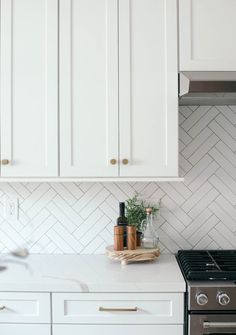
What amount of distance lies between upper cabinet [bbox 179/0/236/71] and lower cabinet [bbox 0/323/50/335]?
149cm

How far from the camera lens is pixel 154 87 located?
204cm

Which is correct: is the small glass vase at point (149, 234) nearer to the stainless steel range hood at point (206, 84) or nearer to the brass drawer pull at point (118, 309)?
the brass drawer pull at point (118, 309)

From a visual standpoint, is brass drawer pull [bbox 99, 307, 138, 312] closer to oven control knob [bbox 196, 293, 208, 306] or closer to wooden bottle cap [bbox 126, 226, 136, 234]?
oven control knob [bbox 196, 293, 208, 306]

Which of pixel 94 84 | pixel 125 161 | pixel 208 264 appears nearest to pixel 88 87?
pixel 94 84

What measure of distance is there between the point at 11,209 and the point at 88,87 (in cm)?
95

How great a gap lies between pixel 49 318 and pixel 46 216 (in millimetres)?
734

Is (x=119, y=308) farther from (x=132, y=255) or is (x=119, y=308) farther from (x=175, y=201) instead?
(x=175, y=201)

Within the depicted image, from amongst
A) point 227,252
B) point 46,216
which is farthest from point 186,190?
point 46,216

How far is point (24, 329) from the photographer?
73.3 inches

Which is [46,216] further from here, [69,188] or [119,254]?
[119,254]

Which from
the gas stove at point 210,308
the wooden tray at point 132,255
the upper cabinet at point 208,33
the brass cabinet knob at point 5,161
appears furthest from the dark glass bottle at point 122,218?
the upper cabinet at point 208,33

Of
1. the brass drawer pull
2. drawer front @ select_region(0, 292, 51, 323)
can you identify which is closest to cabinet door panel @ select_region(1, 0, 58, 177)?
drawer front @ select_region(0, 292, 51, 323)

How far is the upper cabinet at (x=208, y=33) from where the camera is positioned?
6.69 ft

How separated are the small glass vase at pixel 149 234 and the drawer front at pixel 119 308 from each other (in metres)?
0.44
